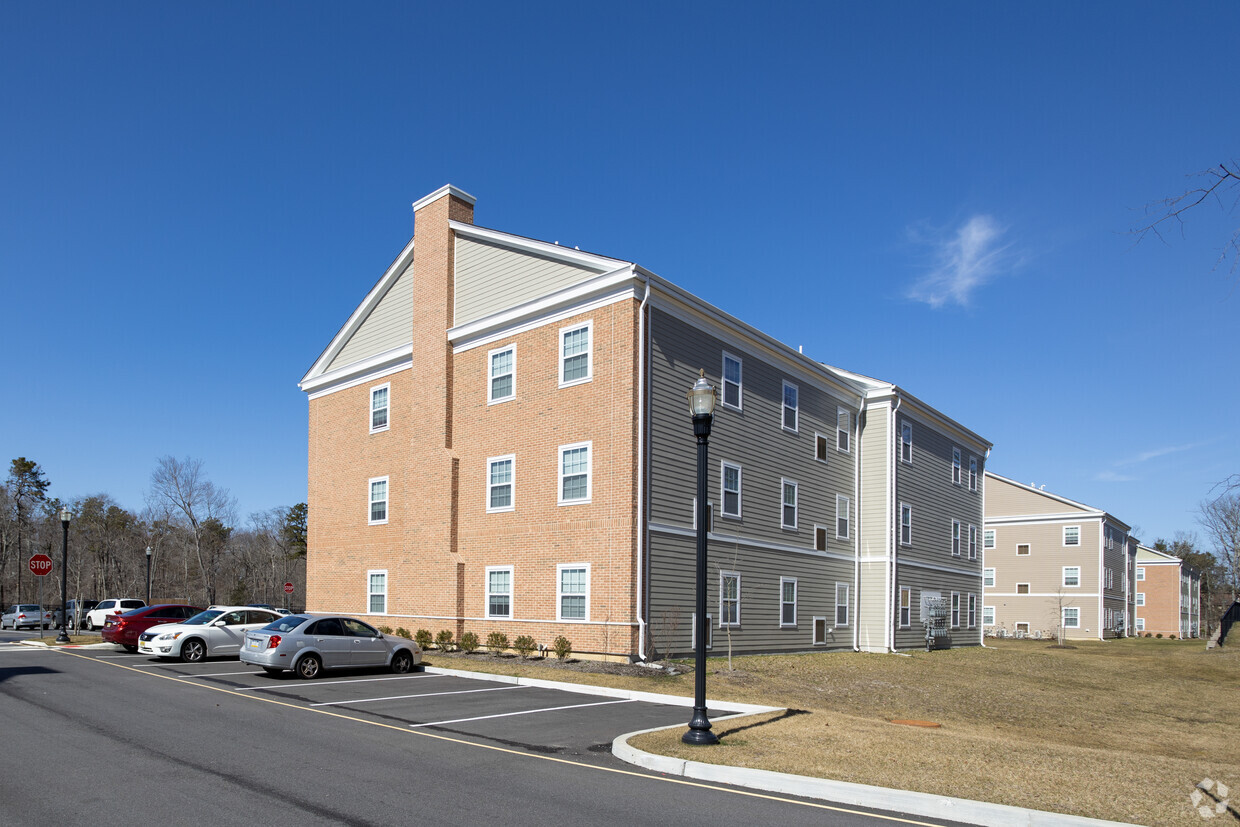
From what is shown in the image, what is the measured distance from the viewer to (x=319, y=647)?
18.9 metres

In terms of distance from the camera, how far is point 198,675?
1934 cm

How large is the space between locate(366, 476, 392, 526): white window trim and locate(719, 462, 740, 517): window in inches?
Answer: 447

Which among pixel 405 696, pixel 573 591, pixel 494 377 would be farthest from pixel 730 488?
pixel 405 696

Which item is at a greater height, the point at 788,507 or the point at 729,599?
the point at 788,507

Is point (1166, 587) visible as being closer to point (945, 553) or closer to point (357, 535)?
point (945, 553)

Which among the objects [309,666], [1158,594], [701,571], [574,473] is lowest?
[1158,594]

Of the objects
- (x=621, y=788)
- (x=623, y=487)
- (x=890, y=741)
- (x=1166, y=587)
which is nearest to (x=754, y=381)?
A: (x=623, y=487)

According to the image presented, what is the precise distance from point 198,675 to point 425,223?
1553 centimetres

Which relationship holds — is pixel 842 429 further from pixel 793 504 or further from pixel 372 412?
pixel 372 412

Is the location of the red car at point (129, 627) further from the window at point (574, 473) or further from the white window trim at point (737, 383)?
the white window trim at point (737, 383)

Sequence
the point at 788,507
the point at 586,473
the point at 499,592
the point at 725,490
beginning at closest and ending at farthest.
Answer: the point at 586,473, the point at 499,592, the point at 725,490, the point at 788,507

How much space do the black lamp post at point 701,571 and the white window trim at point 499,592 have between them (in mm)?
12996

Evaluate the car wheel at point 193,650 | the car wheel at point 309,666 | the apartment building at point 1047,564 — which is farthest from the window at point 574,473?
the apartment building at point 1047,564

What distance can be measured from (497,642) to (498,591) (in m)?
1.82
